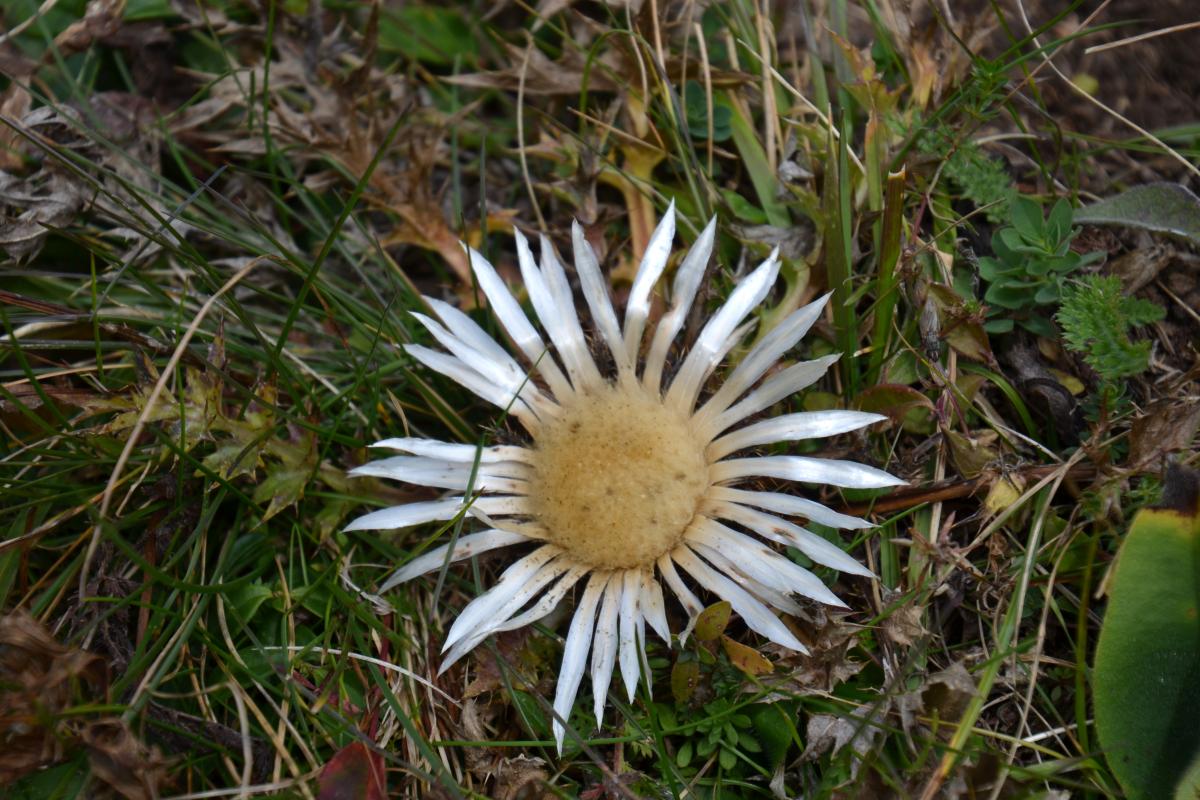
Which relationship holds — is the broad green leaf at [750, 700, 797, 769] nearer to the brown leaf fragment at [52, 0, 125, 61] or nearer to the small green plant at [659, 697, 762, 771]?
the small green plant at [659, 697, 762, 771]

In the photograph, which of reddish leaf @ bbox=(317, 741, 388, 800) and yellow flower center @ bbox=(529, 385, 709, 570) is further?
yellow flower center @ bbox=(529, 385, 709, 570)

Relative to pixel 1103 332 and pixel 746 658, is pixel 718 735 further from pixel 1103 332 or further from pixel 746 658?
pixel 1103 332

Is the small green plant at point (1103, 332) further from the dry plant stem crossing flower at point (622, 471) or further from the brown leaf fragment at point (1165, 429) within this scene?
the dry plant stem crossing flower at point (622, 471)

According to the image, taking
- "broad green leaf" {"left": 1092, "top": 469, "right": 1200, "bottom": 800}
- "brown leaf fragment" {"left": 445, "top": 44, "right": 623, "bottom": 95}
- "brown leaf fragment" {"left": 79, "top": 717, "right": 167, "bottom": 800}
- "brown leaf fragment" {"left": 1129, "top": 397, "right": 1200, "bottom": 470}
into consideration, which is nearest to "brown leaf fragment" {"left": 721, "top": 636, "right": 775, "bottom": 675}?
"broad green leaf" {"left": 1092, "top": 469, "right": 1200, "bottom": 800}

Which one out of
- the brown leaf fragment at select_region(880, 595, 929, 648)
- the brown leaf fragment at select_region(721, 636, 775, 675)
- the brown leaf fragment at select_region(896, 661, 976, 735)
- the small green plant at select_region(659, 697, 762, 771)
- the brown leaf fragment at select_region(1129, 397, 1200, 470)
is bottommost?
the small green plant at select_region(659, 697, 762, 771)

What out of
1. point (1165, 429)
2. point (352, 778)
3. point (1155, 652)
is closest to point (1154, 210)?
point (1165, 429)

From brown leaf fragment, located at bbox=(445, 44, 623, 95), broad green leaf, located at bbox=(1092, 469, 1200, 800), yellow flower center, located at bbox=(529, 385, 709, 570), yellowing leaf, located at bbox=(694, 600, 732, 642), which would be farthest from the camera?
brown leaf fragment, located at bbox=(445, 44, 623, 95)

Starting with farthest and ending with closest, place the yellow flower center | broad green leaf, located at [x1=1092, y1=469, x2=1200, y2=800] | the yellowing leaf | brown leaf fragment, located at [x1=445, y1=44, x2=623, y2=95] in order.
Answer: brown leaf fragment, located at [x1=445, y1=44, x2=623, y2=95], the yellow flower center, the yellowing leaf, broad green leaf, located at [x1=1092, y1=469, x2=1200, y2=800]
